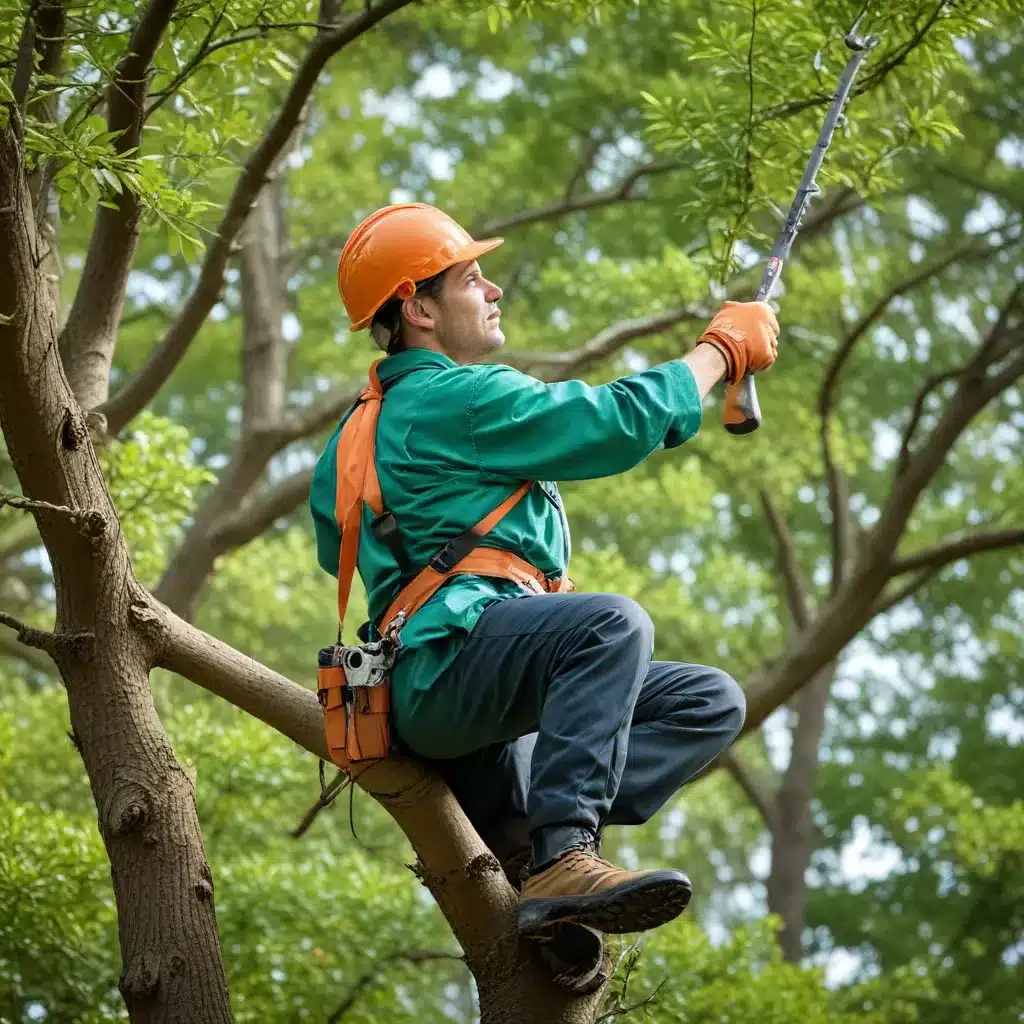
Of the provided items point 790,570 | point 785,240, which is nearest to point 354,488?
point 785,240

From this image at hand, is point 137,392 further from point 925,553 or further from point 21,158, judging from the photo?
point 925,553

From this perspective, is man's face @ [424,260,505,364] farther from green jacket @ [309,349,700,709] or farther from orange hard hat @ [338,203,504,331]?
green jacket @ [309,349,700,709]

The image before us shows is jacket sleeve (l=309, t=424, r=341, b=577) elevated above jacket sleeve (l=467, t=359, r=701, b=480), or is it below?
above

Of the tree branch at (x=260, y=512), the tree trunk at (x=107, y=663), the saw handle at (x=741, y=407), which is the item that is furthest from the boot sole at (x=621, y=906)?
the tree branch at (x=260, y=512)

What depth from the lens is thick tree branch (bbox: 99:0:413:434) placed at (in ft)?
18.4

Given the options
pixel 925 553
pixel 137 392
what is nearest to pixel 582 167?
pixel 925 553

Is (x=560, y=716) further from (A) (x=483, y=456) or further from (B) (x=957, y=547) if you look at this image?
(B) (x=957, y=547)

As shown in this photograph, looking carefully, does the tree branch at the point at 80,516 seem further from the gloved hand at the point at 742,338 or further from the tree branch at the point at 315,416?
the tree branch at the point at 315,416

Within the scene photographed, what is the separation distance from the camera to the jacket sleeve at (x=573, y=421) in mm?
3715

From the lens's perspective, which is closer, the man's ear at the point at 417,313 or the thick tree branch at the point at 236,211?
the man's ear at the point at 417,313

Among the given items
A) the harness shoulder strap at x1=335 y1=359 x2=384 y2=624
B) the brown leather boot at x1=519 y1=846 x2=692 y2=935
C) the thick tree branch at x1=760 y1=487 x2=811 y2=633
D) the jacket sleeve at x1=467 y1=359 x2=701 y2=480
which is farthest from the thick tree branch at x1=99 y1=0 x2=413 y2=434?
the thick tree branch at x1=760 y1=487 x2=811 y2=633

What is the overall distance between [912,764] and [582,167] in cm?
968

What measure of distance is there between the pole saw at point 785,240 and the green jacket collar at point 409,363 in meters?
0.71

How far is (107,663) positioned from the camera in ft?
14.3
